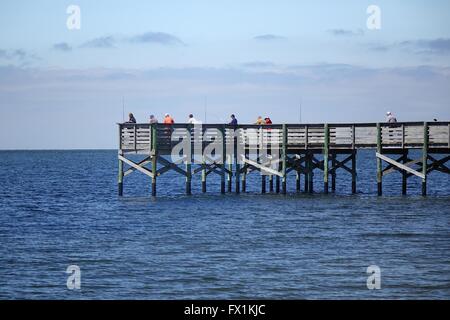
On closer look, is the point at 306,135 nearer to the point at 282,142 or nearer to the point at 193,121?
the point at 282,142

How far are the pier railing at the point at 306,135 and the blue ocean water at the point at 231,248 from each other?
8.44ft

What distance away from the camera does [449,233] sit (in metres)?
30.8

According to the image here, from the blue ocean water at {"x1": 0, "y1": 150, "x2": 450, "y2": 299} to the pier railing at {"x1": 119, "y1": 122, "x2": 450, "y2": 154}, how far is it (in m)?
2.57

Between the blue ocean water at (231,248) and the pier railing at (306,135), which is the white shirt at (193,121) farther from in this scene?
the blue ocean water at (231,248)

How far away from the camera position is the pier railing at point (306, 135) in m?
39.4

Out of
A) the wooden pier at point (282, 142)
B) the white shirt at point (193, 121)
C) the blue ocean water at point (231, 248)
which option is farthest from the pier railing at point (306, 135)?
the blue ocean water at point (231, 248)

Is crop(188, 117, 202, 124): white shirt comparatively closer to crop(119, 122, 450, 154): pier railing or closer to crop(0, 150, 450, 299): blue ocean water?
crop(119, 122, 450, 154): pier railing

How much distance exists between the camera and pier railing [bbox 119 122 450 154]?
39.4 m

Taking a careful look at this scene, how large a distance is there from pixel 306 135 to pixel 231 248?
50.0ft

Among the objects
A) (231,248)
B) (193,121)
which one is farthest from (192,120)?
(231,248)

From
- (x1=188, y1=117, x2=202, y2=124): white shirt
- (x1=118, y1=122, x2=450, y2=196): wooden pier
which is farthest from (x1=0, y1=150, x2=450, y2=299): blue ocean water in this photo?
(x1=188, y1=117, x2=202, y2=124): white shirt
